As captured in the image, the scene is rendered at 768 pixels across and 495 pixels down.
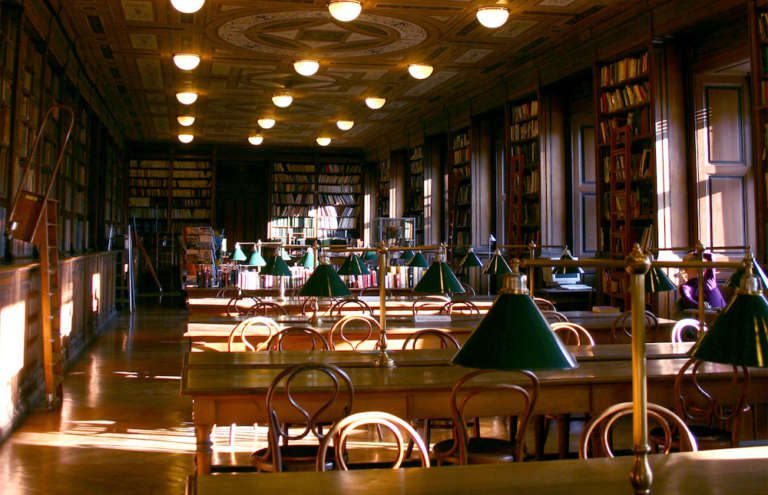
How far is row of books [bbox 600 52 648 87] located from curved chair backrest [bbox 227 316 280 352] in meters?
4.19

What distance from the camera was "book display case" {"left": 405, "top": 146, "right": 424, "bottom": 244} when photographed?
1412 centimetres

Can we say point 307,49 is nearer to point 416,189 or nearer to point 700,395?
point 416,189

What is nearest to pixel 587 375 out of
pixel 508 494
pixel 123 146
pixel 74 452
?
pixel 508 494

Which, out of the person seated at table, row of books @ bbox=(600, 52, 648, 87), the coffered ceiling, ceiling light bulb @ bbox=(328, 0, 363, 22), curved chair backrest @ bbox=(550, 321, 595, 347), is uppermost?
the coffered ceiling

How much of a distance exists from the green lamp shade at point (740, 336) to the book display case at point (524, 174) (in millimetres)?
8098

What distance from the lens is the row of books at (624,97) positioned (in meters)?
7.23

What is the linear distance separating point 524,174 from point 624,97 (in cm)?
255

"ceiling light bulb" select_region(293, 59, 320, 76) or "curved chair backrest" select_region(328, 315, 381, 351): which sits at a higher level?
"ceiling light bulb" select_region(293, 59, 320, 76)

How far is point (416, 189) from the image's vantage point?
14.6 metres

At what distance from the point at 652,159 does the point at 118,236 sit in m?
10.0

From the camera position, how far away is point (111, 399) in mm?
6410

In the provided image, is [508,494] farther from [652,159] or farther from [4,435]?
[652,159]

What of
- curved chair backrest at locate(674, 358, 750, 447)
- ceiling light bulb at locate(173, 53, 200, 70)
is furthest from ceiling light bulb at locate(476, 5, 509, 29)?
curved chair backrest at locate(674, 358, 750, 447)

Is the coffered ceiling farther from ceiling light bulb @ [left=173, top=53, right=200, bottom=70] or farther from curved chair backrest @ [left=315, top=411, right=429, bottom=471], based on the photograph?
curved chair backrest @ [left=315, top=411, right=429, bottom=471]
